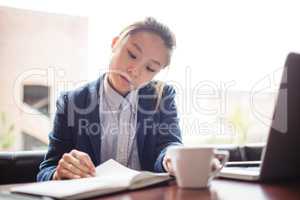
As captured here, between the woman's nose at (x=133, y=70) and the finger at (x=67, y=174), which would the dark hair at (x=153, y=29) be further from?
the finger at (x=67, y=174)

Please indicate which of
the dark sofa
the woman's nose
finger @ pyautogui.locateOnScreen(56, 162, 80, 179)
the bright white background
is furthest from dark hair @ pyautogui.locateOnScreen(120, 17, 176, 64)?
the bright white background

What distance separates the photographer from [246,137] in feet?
8.38

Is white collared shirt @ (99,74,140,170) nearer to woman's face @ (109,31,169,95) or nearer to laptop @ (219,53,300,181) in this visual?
woman's face @ (109,31,169,95)

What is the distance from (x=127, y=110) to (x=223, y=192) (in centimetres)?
73

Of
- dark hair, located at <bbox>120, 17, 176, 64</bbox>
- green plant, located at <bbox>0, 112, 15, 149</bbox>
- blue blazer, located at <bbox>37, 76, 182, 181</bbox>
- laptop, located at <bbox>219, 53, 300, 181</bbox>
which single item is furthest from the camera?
green plant, located at <bbox>0, 112, 15, 149</bbox>

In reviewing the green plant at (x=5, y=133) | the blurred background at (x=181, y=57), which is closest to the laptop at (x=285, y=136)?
the blurred background at (x=181, y=57)

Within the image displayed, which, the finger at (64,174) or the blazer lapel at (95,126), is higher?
the blazer lapel at (95,126)

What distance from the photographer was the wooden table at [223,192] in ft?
2.21

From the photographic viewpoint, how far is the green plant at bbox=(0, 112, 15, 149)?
2.13 m

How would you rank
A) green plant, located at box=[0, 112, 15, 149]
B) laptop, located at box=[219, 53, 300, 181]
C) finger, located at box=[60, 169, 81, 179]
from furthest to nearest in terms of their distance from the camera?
1. green plant, located at box=[0, 112, 15, 149]
2. finger, located at box=[60, 169, 81, 179]
3. laptop, located at box=[219, 53, 300, 181]

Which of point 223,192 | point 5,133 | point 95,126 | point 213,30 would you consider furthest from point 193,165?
point 213,30

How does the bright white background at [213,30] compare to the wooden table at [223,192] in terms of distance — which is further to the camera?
the bright white background at [213,30]

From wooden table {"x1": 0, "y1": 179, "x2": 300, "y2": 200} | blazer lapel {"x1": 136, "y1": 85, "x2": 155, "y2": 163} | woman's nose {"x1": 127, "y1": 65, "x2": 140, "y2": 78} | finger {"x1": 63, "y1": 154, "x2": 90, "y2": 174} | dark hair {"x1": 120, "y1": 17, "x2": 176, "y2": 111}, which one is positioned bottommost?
wooden table {"x1": 0, "y1": 179, "x2": 300, "y2": 200}

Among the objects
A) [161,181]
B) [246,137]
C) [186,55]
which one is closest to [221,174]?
[161,181]
